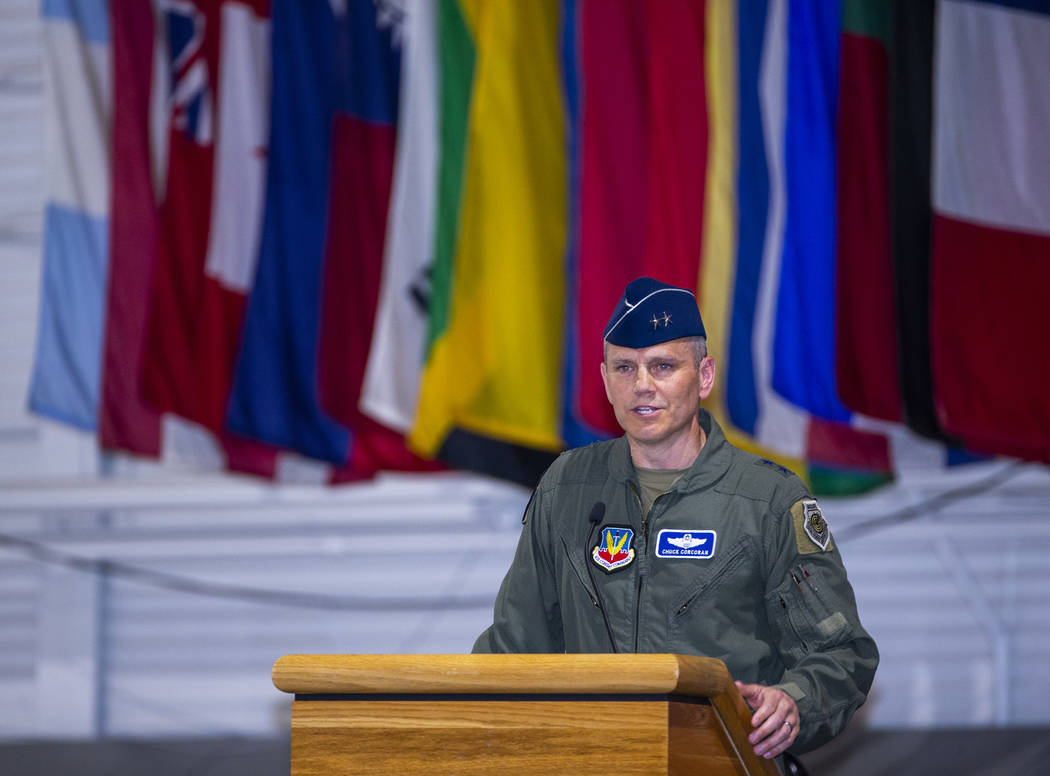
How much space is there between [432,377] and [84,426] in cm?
156

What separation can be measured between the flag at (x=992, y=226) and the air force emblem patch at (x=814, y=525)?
103 inches

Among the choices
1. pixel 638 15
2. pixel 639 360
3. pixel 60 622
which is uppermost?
pixel 638 15

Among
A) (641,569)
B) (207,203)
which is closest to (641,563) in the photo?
(641,569)

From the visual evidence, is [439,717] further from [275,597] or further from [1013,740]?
[275,597]

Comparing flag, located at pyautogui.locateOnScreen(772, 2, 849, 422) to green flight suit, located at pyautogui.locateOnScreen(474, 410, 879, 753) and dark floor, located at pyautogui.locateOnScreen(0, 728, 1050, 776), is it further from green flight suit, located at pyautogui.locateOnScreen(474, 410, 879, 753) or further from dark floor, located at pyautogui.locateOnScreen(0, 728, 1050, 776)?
green flight suit, located at pyautogui.locateOnScreen(474, 410, 879, 753)

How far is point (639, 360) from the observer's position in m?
2.03

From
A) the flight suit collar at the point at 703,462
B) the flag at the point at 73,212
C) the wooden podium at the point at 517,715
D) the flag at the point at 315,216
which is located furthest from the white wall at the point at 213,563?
the wooden podium at the point at 517,715

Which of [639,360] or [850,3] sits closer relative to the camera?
[639,360]

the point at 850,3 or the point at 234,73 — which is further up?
the point at 850,3

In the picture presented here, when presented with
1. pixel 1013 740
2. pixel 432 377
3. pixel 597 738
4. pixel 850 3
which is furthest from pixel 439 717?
pixel 850 3

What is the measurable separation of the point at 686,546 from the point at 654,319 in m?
0.35

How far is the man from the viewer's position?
6.47ft

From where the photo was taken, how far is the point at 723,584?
199cm

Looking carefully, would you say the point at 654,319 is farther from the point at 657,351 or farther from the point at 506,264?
the point at 506,264
